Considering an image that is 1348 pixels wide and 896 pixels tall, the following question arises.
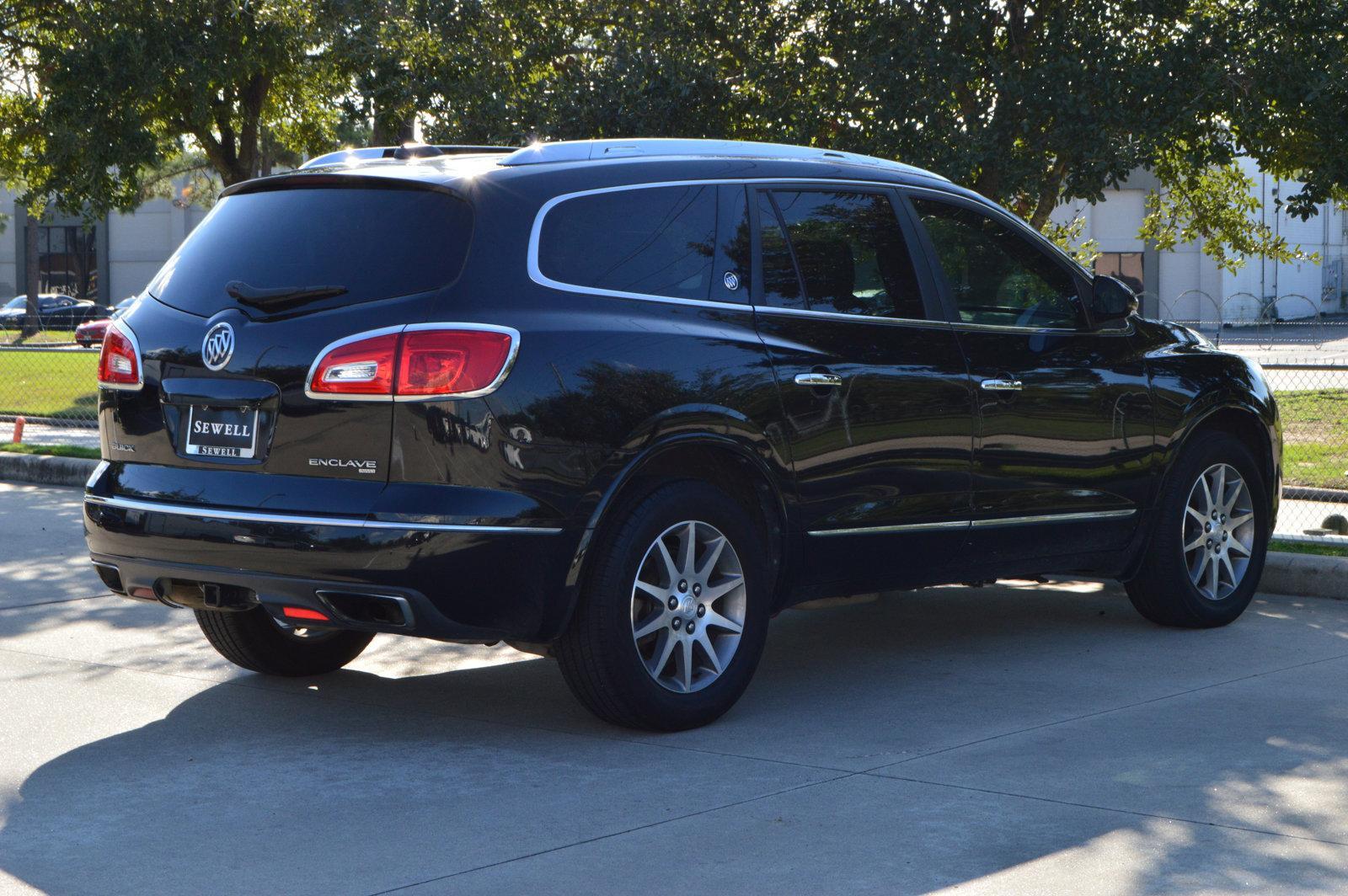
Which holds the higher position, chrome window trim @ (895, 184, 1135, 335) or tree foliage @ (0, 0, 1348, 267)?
tree foliage @ (0, 0, 1348, 267)

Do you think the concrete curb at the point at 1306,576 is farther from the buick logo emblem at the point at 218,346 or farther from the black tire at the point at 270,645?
the buick logo emblem at the point at 218,346

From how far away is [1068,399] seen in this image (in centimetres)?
662

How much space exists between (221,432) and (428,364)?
752 mm

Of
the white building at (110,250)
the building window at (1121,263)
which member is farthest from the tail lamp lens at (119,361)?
the white building at (110,250)

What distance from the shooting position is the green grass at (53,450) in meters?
14.4

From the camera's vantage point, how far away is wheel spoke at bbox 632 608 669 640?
5289mm

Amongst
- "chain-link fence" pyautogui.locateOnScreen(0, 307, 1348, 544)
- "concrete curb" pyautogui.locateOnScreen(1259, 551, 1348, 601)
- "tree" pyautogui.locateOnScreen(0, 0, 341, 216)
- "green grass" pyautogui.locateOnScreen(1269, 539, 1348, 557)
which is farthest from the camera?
"tree" pyautogui.locateOnScreen(0, 0, 341, 216)

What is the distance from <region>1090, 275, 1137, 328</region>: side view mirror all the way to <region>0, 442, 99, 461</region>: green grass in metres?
9.55

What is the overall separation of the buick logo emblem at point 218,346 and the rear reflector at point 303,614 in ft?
2.54

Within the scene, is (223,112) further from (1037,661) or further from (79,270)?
(79,270)

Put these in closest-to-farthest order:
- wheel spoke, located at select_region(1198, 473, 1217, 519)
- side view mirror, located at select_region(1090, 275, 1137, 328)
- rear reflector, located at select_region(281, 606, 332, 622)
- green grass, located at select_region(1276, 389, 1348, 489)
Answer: rear reflector, located at select_region(281, 606, 332, 622) < side view mirror, located at select_region(1090, 275, 1137, 328) < wheel spoke, located at select_region(1198, 473, 1217, 519) < green grass, located at select_region(1276, 389, 1348, 489)

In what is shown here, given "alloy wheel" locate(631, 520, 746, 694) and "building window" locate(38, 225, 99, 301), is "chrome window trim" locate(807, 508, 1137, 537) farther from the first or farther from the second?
"building window" locate(38, 225, 99, 301)

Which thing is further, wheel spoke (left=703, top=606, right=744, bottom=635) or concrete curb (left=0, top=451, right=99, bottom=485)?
concrete curb (left=0, top=451, right=99, bottom=485)

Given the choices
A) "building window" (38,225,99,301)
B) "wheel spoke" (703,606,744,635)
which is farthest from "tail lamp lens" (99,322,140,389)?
"building window" (38,225,99,301)
